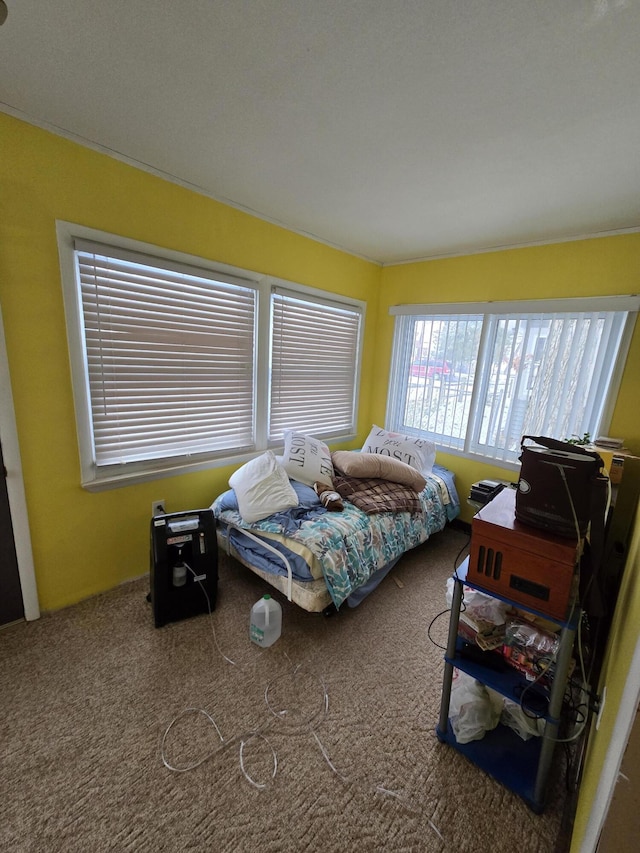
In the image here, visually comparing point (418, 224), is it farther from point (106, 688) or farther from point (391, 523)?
point (106, 688)

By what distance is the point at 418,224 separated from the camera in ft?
7.92

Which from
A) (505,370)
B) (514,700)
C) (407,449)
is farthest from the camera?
(407,449)

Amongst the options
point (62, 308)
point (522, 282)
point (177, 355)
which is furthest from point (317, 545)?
point (522, 282)

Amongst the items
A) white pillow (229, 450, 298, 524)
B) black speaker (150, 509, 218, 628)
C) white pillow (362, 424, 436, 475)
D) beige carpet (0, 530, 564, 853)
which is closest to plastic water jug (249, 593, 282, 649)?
beige carpet (0, 530, 564, 853)

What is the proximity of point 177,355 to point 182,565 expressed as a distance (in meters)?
1.30

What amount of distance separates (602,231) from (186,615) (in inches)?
146

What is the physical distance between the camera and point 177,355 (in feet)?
7.07

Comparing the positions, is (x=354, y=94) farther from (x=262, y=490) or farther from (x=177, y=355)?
(x=262, y=490)

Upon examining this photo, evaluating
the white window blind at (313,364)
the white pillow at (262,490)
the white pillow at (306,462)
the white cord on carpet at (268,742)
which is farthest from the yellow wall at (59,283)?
the white cord on carpet at (268,742)

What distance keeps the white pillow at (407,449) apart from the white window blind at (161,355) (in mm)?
1305

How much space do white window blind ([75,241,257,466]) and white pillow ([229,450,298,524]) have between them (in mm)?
403

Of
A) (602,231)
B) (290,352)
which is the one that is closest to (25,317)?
(290,352)

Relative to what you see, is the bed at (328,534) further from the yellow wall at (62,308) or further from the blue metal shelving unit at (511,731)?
the blue metal shelving unit at (511,731)

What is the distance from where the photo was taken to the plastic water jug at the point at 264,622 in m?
1.75
